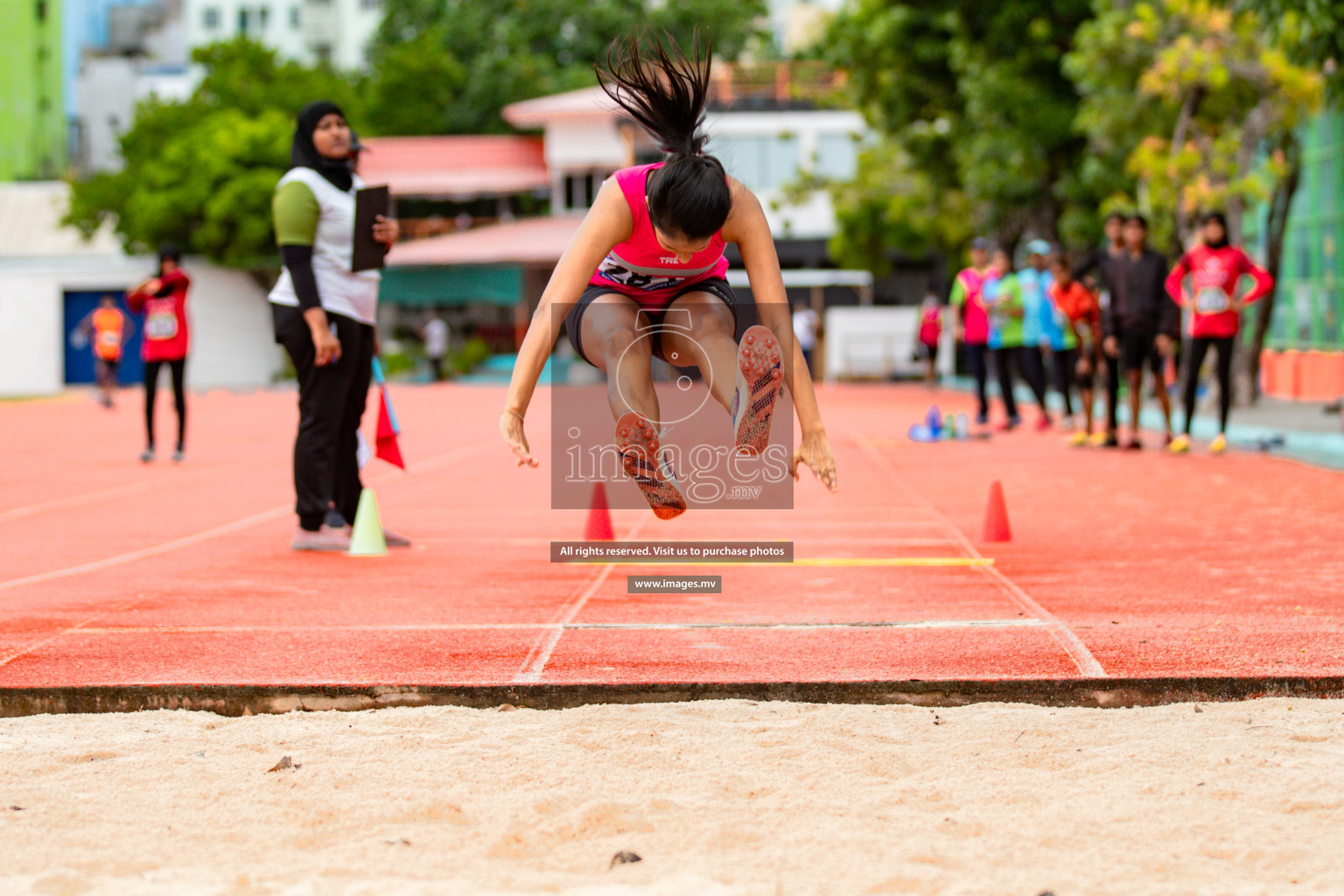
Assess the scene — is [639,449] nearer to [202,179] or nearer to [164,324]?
[164,324]

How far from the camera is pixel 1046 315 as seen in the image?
48.2ft

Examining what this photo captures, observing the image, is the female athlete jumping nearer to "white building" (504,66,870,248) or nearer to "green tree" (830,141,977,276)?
"green tree" (830,141,977,276)

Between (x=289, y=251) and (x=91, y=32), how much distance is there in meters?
76.3

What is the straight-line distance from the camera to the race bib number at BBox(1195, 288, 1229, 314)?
478 inches

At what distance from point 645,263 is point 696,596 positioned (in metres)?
1.59

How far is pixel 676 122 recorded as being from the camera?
4.80 m

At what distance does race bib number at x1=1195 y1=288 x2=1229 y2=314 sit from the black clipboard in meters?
7.81

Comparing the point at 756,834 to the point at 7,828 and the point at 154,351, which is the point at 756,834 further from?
the point at 154,351

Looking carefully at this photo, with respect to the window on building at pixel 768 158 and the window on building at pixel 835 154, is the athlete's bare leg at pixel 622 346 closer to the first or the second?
the window on building at pixel 768 158

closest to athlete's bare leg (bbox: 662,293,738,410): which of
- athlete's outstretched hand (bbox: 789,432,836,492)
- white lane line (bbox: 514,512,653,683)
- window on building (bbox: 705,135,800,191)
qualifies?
athlete's outstretched hand (bbox: 789,432,836,492)

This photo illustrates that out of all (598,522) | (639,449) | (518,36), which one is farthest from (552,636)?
(518,36)

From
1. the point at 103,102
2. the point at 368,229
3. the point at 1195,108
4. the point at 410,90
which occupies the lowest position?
the point at 368,229

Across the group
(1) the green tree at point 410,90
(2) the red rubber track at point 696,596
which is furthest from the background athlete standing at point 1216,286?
(1) the green tree at point 410,90

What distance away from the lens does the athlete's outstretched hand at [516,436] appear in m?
4.34
